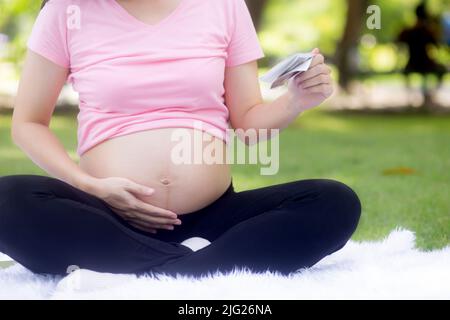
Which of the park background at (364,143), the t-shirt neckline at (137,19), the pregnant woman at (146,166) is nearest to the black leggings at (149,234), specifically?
the pregnant woman at (146,166)

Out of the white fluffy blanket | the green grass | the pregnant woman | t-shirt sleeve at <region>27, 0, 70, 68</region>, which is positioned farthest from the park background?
Answer: t-shirt sleeve at <region>27, 0, 70, 68</region>

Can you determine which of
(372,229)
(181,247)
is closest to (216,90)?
(181,247)

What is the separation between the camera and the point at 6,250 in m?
1.84

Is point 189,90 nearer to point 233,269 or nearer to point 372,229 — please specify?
point 233,269

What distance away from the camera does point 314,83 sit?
6.04ft

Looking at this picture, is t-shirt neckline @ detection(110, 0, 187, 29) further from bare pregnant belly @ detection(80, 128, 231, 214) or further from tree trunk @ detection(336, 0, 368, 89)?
tree trunk @ detection(336, 0, 368, 89)

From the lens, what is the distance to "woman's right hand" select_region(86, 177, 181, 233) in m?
1.80

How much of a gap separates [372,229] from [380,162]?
2.14 meters

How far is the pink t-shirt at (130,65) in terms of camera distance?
6.27 ft

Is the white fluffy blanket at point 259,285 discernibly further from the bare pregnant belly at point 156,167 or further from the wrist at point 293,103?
the wrist at point 293,103

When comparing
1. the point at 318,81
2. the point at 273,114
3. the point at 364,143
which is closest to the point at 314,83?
the point at 318,81

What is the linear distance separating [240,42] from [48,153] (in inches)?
21.9
